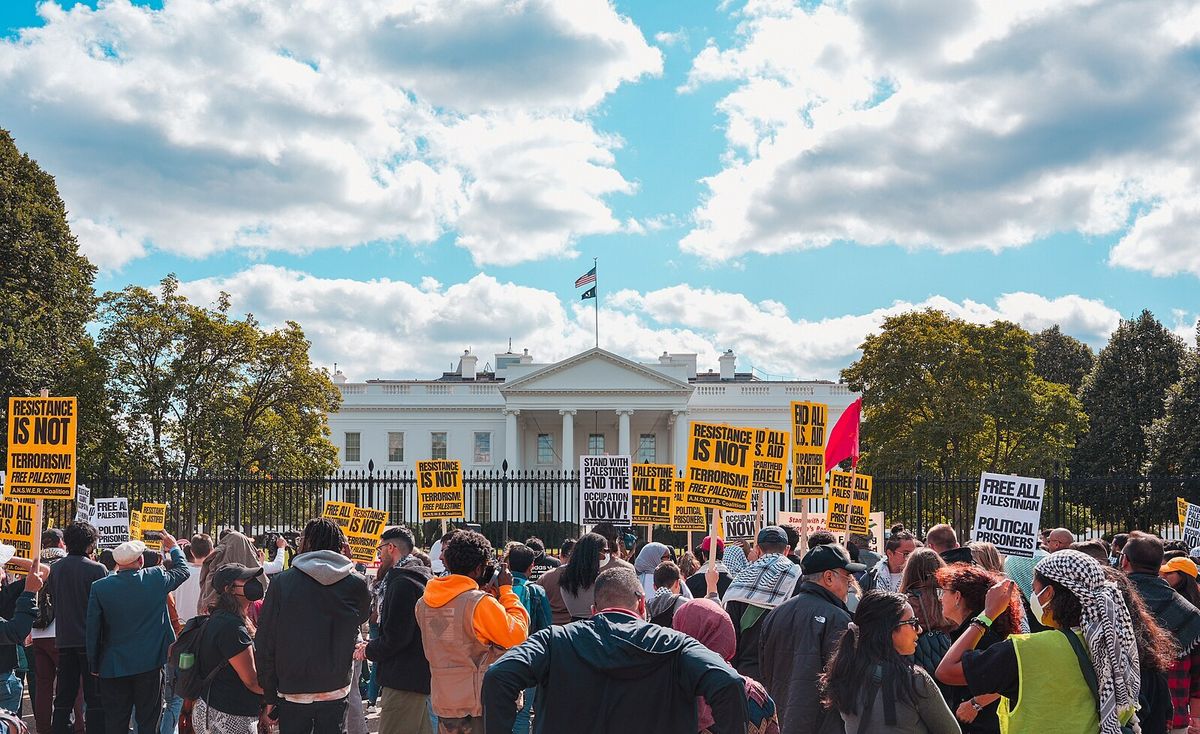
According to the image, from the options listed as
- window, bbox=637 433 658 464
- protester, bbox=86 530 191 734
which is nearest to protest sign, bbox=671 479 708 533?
protester, bbox=86 530 191 734

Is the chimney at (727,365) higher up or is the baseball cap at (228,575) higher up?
the chimney at (727,365)

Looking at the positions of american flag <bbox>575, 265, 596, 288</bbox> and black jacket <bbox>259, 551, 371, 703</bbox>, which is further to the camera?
american flag <bbox>575, 265, 596, 288</bbox>

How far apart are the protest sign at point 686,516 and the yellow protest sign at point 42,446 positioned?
321 inches

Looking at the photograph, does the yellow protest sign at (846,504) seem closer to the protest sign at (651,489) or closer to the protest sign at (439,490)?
the protest sign at (651,489)

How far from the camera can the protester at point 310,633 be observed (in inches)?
235

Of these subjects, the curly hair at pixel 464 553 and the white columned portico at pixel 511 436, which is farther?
the white columned portico at pixel 511 436

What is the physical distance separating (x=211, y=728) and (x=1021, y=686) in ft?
14.6

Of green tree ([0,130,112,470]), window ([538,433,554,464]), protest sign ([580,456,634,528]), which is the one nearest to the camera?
protest sign ([580,456,634,528])

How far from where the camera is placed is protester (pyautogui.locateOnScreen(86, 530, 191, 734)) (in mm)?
7301

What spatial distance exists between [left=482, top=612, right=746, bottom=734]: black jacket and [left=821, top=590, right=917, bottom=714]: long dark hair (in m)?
0.84

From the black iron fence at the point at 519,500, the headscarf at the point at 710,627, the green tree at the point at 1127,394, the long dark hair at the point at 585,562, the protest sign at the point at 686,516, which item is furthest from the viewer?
the green tree at the point at 1127,394

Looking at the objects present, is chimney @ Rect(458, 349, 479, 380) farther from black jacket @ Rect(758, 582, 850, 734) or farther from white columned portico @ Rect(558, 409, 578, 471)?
black jacket @ Rect(758, 582, 850, 734)

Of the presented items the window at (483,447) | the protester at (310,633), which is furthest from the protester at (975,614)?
the window at (483,447)

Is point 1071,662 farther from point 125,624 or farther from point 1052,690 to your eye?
point 125,624
